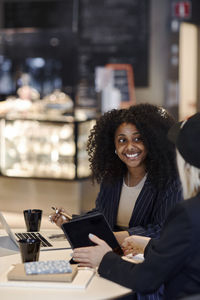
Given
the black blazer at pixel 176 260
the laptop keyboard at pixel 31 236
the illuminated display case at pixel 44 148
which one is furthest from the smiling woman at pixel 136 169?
the illuminated display case at pixel 44 148

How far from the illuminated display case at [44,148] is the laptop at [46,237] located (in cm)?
300

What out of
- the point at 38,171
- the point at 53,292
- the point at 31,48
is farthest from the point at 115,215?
the point at 31,48

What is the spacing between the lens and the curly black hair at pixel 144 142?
9.81 ft

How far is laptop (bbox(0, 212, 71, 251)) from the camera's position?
2.61 metres

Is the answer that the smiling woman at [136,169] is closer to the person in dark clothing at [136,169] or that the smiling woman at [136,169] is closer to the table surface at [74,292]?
the person in dark clothing at [136,169]

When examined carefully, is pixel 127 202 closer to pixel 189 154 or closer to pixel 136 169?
pixel 136 169

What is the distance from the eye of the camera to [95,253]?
7.21 feet

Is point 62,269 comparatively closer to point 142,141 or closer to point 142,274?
point 142,274

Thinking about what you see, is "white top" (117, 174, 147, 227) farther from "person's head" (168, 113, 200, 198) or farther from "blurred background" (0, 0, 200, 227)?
"blurred background" (0, 0, 200, 227)

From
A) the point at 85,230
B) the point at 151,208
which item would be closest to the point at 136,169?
the point at 151,208

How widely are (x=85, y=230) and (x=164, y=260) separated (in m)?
0.57

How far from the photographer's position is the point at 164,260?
1.87m

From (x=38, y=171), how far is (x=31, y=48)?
3281mm

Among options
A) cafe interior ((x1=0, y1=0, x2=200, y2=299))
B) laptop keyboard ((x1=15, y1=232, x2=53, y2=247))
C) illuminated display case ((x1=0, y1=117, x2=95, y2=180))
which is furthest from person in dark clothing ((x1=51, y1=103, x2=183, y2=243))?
cafe interior ((x1=0, y1=0, x2=200, y2=299))
